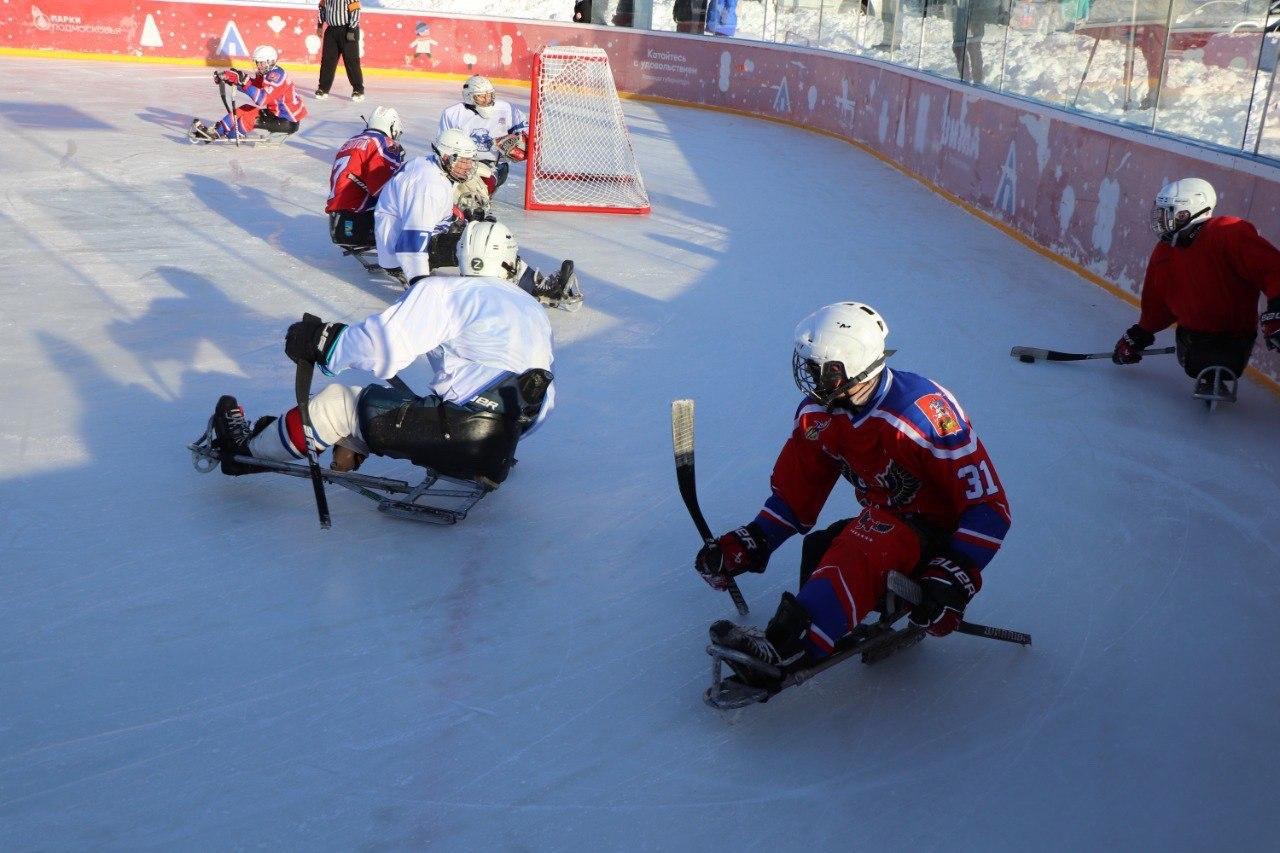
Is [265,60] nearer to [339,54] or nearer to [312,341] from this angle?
[339,54]

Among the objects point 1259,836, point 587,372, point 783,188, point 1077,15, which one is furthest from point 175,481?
point 783,188

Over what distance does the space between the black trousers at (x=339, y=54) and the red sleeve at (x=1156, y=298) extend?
10300 millimetres

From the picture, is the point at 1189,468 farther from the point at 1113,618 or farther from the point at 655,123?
the point at 655,123

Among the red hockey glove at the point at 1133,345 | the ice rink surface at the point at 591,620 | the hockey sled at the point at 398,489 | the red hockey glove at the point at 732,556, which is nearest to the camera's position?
the ice rink surface at the point at 591,620

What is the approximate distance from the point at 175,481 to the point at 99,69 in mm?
12281

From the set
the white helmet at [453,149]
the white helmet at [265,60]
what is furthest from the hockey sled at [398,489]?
the white helmet at [265,60]

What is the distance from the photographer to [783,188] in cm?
1026

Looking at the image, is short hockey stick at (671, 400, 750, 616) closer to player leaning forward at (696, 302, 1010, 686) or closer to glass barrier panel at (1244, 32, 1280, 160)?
player leaning forward at (696, 302, 1010, 686)

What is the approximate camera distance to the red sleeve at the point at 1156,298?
540 cm

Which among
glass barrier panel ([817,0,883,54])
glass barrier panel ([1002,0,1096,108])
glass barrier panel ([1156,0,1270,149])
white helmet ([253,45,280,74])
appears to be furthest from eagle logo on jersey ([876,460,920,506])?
glass barrier panel ([817,0,883,54])

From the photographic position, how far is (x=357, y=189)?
279 inches

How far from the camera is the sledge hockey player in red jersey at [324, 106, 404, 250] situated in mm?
7047

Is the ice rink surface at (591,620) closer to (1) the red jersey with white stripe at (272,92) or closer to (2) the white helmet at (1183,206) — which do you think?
(2) the white helmet at (1183,206)

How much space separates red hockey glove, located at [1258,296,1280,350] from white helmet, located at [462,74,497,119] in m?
5.43
